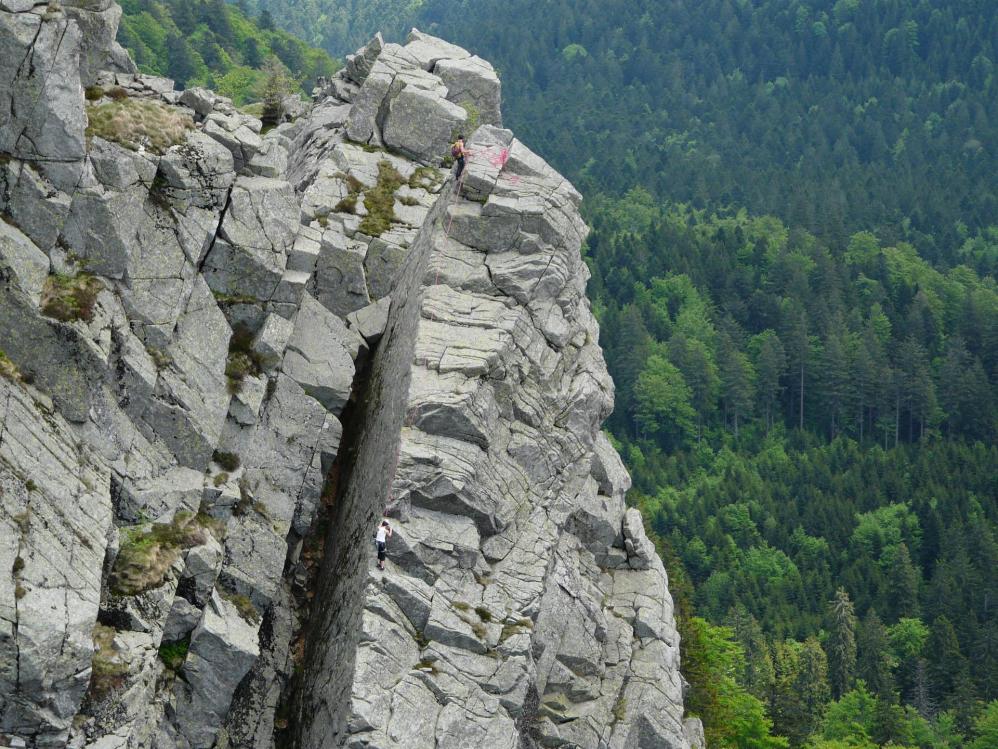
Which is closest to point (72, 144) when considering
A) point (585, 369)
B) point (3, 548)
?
point (3, 548)

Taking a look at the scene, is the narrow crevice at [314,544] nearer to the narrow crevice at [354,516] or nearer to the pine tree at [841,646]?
the narrow crevice at [354,516]

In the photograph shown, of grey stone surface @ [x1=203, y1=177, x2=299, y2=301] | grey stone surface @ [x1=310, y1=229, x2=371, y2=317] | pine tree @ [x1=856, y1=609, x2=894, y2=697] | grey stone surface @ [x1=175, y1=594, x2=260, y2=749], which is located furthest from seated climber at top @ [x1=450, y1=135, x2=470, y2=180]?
pine tree @ [x1=856, y1=609, x2=894, y2=697]

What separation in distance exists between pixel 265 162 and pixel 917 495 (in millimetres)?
150686

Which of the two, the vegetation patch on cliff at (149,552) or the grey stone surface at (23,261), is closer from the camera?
the grey stone surface at (23,261)

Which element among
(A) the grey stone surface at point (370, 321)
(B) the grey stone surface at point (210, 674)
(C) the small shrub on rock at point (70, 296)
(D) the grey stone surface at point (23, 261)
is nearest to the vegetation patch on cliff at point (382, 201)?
(A) the grey stone surface at point (370, 321)

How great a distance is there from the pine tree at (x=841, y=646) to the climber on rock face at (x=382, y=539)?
343 ft

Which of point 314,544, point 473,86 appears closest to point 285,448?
point 314,544

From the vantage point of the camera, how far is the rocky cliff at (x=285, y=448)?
45094 millimetres

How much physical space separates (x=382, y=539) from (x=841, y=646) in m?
108

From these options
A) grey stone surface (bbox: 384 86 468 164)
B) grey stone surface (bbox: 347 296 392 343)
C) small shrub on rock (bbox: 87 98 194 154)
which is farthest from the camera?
grey stone surface (bbox: 384 86 468 164)

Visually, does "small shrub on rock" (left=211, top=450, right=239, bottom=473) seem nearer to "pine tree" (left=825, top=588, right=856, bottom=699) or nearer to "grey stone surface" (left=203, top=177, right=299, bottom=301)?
"grey stone surface" (left=203, top=177, right=299, bottom=301)

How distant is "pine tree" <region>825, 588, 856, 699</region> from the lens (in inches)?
5768

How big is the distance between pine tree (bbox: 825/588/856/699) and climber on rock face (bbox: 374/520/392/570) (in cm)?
10443

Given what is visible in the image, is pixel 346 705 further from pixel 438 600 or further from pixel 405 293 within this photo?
pixel 405 293
